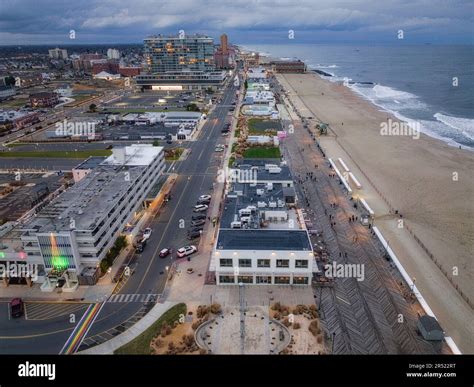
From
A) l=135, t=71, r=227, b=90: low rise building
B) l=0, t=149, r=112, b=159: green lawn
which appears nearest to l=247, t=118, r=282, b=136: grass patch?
l=0, t=149, r=112, b=159: green lawn

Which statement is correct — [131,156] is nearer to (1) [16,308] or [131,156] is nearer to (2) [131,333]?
(1) [16,308]

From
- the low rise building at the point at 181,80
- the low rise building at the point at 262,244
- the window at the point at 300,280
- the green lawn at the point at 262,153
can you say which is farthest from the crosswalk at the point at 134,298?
the low rise building at the point at 181,80

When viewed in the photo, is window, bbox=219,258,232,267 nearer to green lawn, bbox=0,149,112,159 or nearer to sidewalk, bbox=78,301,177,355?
sidewalk, bbox=78,301,177,355

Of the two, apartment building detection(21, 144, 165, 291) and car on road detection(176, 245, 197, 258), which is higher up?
apartment building detection(21, 144, 165, 291)

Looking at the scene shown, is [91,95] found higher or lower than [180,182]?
higher

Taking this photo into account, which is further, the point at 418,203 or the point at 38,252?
the point at 418,203

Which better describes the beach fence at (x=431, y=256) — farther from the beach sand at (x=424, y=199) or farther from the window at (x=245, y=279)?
the window at (x=245, y=279)
